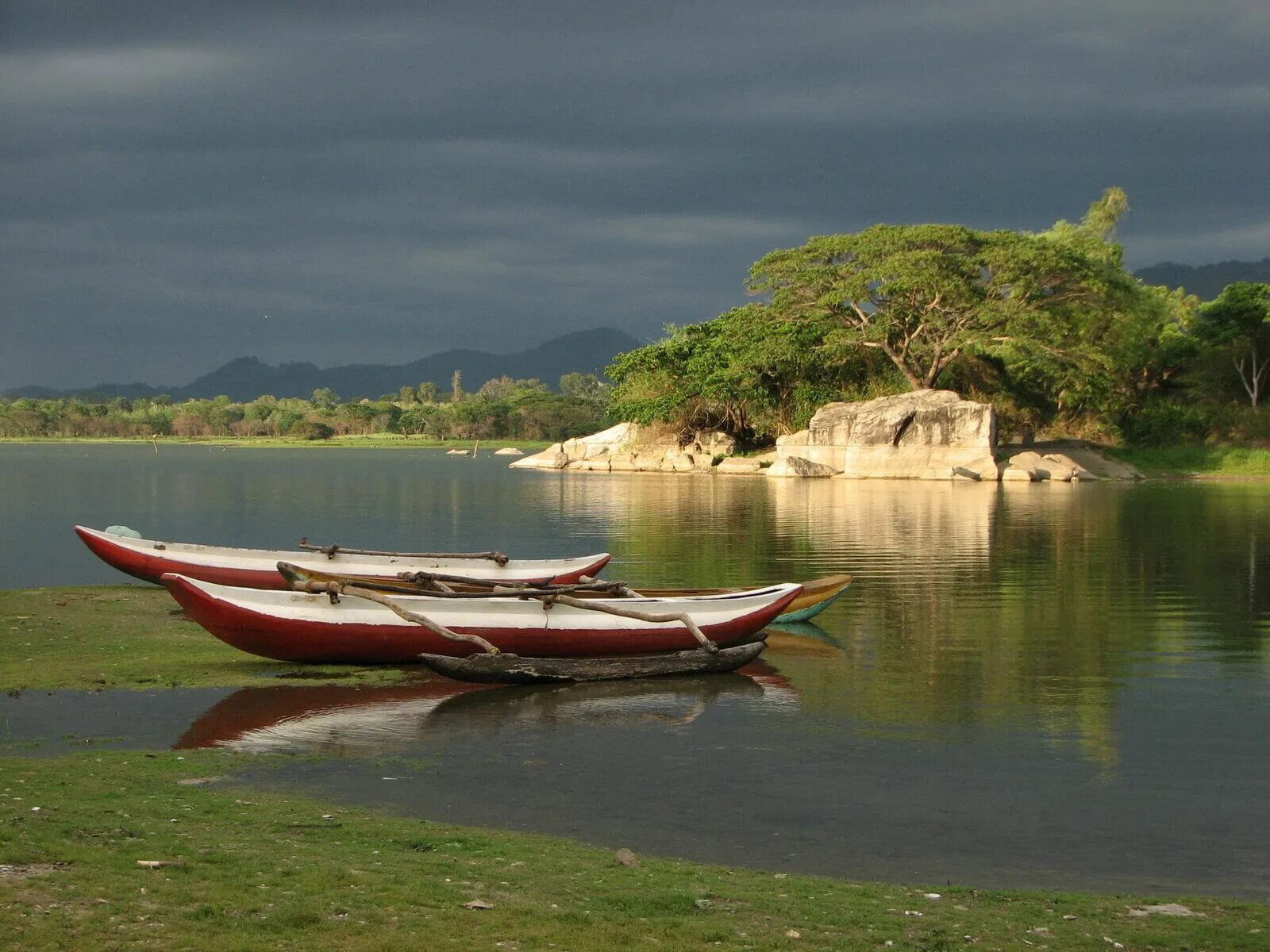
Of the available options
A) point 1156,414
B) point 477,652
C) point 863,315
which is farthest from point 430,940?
point 1156,414

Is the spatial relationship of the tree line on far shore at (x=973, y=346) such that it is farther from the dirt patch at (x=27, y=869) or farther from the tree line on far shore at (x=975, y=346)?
the dirt patch at (x=27, y=869)

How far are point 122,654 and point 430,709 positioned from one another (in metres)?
5.28

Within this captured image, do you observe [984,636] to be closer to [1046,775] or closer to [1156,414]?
[1046,775]

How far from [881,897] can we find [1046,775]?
458 centimetres

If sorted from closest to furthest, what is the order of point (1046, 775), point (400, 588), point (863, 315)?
point (1046, 775) → point (400, 588) → point (863, 315)

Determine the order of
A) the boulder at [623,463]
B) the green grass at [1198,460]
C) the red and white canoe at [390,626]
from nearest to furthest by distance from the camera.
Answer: the red and white canoe at [390,626], the green grass at [1198,460], the boulder at [623,463]

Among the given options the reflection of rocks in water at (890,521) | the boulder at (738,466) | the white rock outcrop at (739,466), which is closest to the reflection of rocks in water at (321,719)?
the reflection of rocks in water at (890,521)

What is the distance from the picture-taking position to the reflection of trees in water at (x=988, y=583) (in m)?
16.5

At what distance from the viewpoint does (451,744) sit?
45.0ft

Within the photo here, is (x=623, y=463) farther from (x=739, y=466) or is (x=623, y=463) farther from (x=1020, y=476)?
(x=1020, y=476)

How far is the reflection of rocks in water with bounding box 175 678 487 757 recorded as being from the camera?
13.5 metres

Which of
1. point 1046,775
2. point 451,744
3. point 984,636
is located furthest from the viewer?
point 984,636

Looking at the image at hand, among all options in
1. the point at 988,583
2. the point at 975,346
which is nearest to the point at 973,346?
the point at 975,346

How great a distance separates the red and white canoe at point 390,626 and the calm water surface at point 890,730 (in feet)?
2.43
